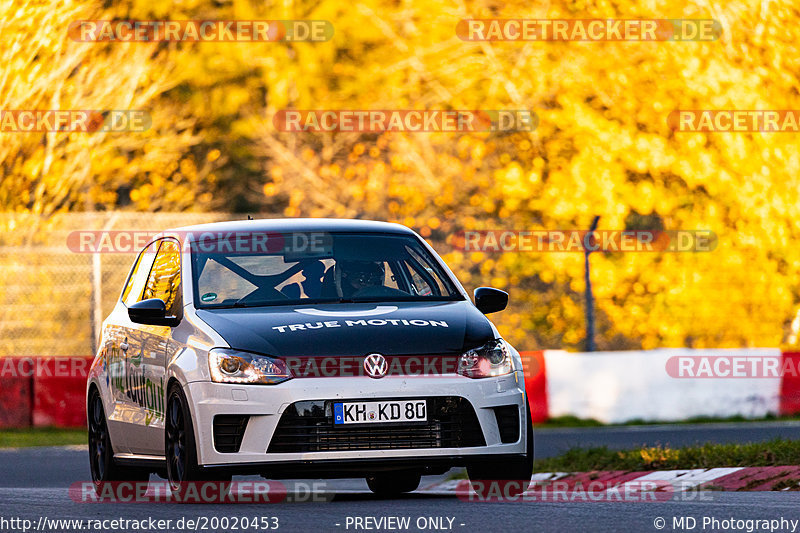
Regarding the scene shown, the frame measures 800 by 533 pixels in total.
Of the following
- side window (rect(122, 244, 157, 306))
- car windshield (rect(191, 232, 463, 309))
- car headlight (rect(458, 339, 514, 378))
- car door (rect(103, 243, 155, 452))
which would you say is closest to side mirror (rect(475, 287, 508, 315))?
car windshield (rect(191, 232, 463, 309))

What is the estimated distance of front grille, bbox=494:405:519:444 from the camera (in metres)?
8.72

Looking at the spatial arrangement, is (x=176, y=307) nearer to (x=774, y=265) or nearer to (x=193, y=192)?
(x=774, y=265)

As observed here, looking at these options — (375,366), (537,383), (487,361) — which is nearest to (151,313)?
(375,366)

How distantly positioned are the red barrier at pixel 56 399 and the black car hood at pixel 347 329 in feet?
33.7

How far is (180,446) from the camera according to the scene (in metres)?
8.83

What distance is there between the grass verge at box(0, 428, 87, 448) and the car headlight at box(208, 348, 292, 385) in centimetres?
933

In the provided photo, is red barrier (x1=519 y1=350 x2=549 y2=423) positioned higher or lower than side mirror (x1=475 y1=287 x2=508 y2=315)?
lower

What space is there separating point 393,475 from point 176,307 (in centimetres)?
193

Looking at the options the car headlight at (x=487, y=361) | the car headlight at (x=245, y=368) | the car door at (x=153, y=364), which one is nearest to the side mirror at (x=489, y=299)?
the car headlight at (x=487, y=361)

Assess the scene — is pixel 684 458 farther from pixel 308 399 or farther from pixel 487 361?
pixel 308 399

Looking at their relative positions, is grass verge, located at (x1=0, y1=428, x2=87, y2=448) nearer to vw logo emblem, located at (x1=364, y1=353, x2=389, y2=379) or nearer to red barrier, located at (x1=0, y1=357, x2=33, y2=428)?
red barrier, located at (x1=0, y1=357, x2=33, y2=428)

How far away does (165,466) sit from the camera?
9.30 meters

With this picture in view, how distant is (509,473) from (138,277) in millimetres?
3097

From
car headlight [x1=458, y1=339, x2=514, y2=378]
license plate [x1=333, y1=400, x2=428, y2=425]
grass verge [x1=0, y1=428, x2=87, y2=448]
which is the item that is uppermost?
car headlight [x1=458, y1=339, x2=514, y2=378]
